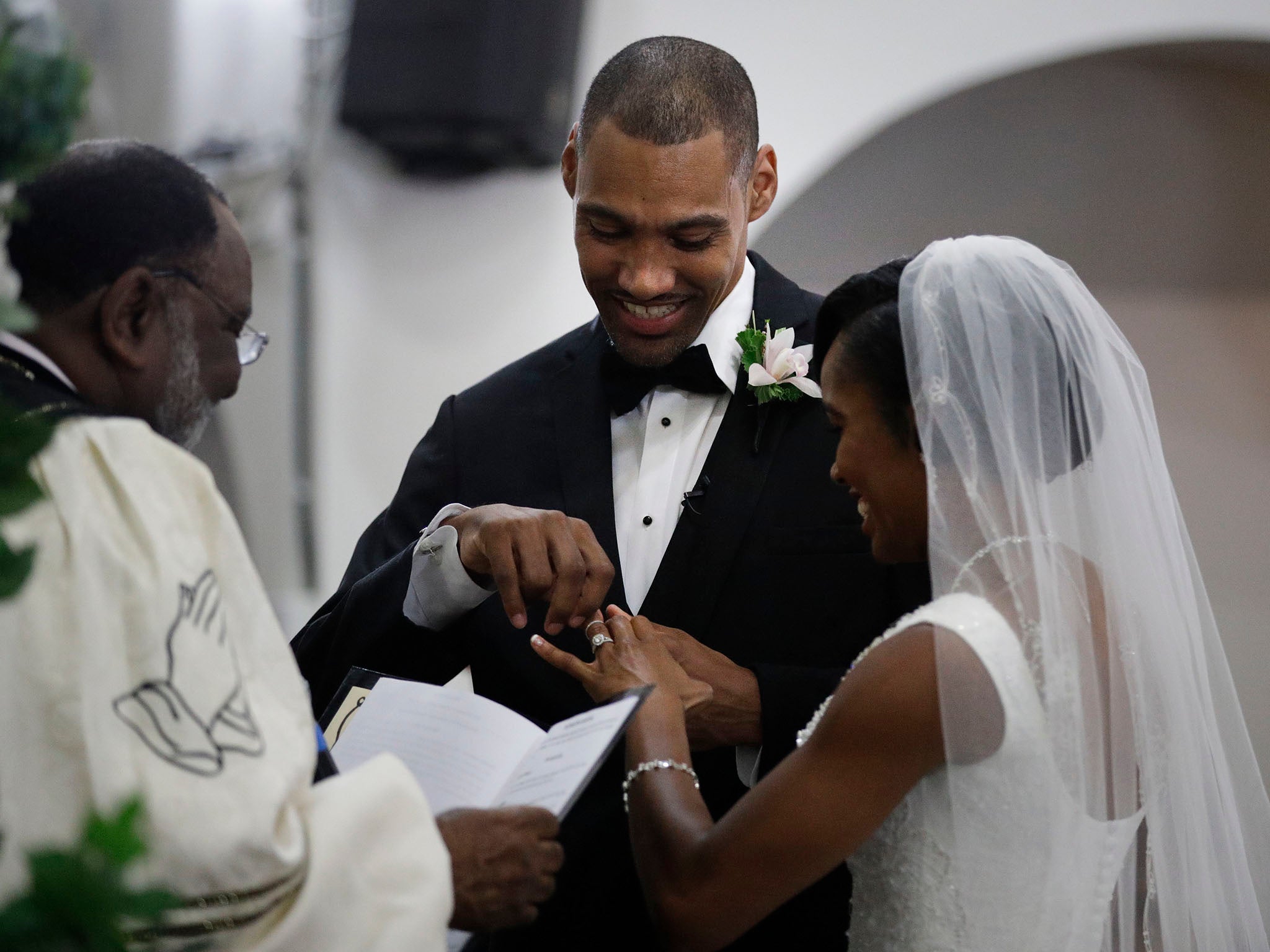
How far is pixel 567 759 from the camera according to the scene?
1.90 meters

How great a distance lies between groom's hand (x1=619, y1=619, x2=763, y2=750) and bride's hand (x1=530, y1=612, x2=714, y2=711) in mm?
27

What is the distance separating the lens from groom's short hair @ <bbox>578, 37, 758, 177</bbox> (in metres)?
2.69

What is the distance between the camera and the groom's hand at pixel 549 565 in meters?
2.30

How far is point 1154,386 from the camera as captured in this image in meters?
6.00

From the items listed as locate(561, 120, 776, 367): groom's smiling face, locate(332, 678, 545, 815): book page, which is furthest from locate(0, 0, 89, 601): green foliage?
locate(561, 120, 776, 367): groom's smiling face

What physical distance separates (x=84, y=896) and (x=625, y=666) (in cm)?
141

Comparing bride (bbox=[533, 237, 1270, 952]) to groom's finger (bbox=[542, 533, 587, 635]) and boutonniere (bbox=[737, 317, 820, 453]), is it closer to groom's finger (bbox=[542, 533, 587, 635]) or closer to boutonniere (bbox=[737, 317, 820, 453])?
groom's finger (bbox=[542, 533, 587, 635])

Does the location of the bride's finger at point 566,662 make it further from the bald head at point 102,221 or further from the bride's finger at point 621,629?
the bald head at point 102,221

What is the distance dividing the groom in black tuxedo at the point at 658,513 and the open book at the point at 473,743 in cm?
28

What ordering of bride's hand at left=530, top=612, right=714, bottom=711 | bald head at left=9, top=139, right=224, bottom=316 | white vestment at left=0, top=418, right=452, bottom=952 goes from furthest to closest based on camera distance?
bride's hand at left=530, top=612, right=714, bottom=711, bald head at left=9, top=139, right=224, bottom=316, white vestment at left=0, top=418, right=452, bottom=952

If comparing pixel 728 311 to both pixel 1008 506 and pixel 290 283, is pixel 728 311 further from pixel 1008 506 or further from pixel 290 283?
pixel 290 283

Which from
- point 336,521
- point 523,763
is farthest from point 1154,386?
point 523,763

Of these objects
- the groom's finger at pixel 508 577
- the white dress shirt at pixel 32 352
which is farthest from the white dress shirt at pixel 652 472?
the white dress shirt at pixel 32 352

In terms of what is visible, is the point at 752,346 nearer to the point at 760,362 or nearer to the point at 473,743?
the point at 760,362
